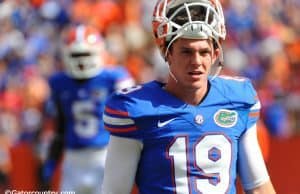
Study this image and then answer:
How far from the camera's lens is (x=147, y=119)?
10.5ft

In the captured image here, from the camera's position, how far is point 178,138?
3.22 metres

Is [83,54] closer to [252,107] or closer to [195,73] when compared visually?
[252,107]

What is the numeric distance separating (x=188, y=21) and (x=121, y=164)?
22.0 inches

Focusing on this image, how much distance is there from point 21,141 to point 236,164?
6.90 metres

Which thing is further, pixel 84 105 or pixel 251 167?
pixel 84 105

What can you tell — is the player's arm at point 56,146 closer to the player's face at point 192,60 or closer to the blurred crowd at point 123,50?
the blurred crowd at point 123,50

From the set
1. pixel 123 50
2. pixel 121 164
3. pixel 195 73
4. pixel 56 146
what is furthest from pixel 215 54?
pixel 123 50

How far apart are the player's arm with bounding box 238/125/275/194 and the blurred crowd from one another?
22.3 feet

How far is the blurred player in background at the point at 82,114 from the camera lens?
691cm

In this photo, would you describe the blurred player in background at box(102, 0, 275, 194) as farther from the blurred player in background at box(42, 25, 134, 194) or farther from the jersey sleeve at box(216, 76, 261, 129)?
the blurred player in background at box(42, 25, 134, 194)

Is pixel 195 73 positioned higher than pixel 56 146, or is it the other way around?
pixel 195 73

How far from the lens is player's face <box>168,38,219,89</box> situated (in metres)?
3.18

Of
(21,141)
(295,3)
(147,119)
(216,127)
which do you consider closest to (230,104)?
(216,127)

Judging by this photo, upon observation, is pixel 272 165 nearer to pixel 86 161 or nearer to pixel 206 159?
pixel 86 161
